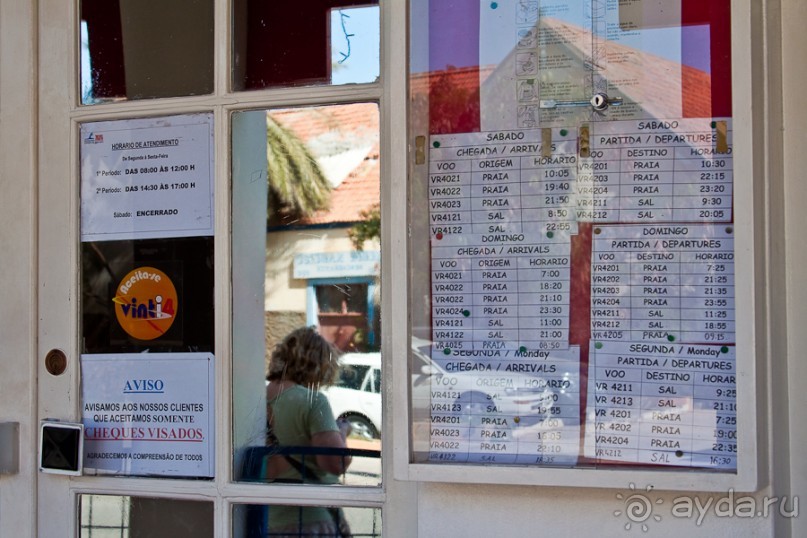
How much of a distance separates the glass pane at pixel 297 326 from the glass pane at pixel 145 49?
21 centimetres

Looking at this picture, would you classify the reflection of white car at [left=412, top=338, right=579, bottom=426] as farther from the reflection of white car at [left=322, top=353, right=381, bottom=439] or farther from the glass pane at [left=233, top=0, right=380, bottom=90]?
the glass pane at [left=233, top=0, right=380, bottom=90]

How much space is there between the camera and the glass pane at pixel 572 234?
72.0 inches

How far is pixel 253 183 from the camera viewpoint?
2.44 metres

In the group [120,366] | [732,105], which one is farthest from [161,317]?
[732,105]

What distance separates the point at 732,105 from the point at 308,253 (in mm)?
1560

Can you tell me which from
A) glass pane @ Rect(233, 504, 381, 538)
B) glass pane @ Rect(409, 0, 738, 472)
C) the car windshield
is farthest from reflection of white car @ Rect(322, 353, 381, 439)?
glass pane @ Rect(409, 0, 738, 472)

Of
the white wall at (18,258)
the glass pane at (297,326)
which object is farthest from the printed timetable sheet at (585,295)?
the white wall at (18,258)

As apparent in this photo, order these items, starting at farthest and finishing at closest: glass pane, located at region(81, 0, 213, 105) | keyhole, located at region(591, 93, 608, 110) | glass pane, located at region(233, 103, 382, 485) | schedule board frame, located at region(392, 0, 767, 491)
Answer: glass pane, located at region(81, 0, 213, 105) → glass pane, located at region(233, 103, 382, 485) → keyhole, located at region(591, 93, 608, 110) → schedule board frame, located at region(392, 0, 767, 491)

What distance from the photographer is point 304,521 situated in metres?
2.29

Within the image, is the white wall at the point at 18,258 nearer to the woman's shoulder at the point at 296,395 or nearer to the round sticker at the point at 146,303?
the round sticker at the point at 146,303

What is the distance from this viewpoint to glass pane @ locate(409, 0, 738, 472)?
1828 millimetres

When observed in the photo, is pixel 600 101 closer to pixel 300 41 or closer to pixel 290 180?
pixel 300 41

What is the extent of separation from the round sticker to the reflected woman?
12.7 inches

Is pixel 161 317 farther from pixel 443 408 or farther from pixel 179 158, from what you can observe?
pixel 443 408
